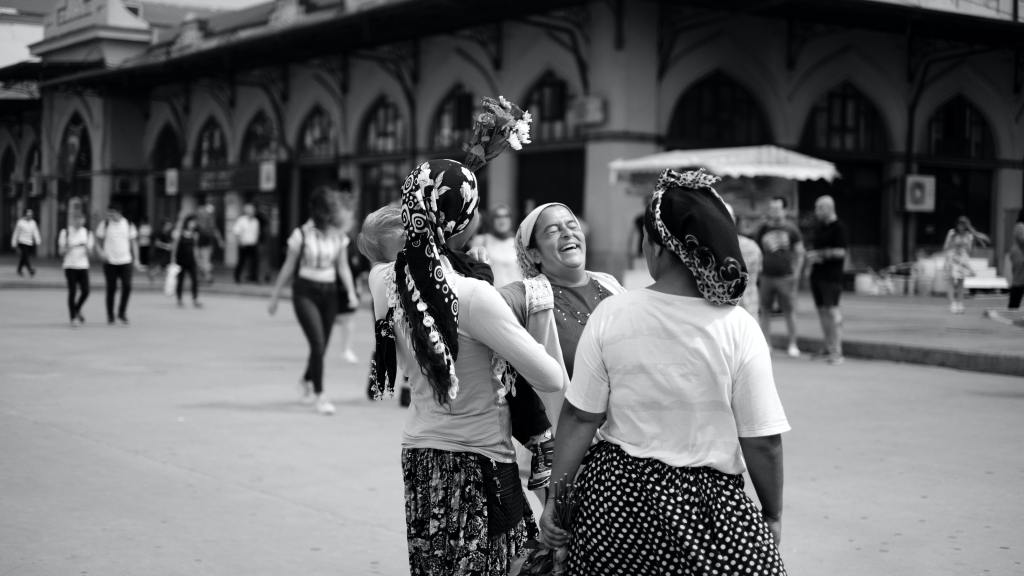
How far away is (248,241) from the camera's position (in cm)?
2981

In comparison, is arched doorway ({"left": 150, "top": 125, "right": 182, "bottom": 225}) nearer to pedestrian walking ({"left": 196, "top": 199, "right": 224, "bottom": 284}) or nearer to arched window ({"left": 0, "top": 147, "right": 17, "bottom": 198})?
pedestrian walking ({"left": 196, "top": 199, "right": 224, "bottom": 284})

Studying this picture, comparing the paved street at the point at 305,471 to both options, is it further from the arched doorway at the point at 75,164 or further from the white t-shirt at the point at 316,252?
the arched doorway at the point at 75,164

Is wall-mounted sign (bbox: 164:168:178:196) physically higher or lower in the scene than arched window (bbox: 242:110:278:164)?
lower

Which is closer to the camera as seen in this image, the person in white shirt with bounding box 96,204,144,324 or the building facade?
the person in white shirt with bounding box 96,204,144,324

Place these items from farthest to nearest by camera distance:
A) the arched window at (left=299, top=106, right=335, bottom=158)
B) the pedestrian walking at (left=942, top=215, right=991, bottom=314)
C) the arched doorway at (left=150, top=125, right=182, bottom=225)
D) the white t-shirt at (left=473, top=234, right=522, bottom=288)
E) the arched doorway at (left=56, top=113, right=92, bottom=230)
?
the arched doorway at (left=56, top=113, right=92, bottom=230) < the arched doorway at (left=150, top=125, right=182, bottom=225) < the arched window at (left=299, top=106, right=335, bottom=158) < the pedestrian walking at (left=942, top=215, right=991, bottom=314) < the white t-shirt at (left=473, top=234, right=522, bottom=288)

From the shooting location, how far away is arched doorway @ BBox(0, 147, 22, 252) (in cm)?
5794

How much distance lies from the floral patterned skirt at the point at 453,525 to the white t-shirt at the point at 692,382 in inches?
27.5

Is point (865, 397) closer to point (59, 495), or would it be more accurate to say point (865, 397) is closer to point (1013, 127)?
point (59, 495)

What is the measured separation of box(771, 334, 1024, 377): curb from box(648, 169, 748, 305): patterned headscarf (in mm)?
10541

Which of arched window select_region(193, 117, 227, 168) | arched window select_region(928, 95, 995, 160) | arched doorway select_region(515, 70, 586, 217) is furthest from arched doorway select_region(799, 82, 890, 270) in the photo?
arched window select_region(193, 117, 227, 168)

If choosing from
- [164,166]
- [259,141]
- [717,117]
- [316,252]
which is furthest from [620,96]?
[164,166]

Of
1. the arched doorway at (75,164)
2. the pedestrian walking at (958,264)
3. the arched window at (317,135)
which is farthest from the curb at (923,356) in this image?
the arched doorway at (75,164)

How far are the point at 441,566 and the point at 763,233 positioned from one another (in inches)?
451

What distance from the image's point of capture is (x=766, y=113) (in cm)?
2583
